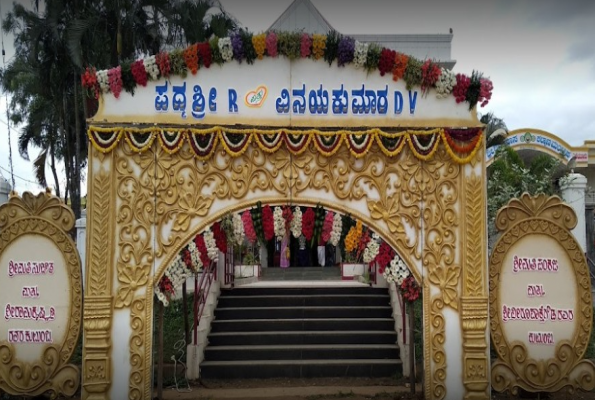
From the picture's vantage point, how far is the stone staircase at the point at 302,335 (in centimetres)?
802

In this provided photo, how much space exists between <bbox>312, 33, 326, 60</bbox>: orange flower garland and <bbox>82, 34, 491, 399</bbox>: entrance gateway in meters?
0.08

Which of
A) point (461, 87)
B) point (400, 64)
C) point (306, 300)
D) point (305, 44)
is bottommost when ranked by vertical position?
point (306, 300)

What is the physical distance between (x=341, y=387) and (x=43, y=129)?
1819 cm

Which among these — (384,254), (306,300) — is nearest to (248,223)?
(384,254)

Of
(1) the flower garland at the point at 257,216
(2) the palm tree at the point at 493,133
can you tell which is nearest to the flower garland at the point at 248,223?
(1) the flower garland at the point at 257,216

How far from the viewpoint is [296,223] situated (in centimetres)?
649

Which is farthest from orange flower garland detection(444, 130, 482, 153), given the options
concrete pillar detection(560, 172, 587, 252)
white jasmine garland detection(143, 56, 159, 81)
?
concrete pillar detection(560, 172, 587, 252)

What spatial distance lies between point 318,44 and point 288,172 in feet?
5.21

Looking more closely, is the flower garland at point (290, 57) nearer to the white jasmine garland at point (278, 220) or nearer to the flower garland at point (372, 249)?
the white jasmine garland at point (278, 220)

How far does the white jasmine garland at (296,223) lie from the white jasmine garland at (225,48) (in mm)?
Answer: 2026

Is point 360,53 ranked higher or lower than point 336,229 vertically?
higher

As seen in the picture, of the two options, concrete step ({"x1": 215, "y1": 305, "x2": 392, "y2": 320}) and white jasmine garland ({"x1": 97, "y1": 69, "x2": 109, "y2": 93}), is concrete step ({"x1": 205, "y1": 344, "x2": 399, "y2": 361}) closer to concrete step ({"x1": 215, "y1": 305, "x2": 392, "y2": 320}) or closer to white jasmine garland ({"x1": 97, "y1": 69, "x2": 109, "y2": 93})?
concrete step ({"x1": 215, "y1": 305, "x2": 392, "y2": 320})

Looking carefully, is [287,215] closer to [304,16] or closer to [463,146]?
[463,146]

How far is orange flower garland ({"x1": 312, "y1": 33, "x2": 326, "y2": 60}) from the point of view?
20.9 ft
